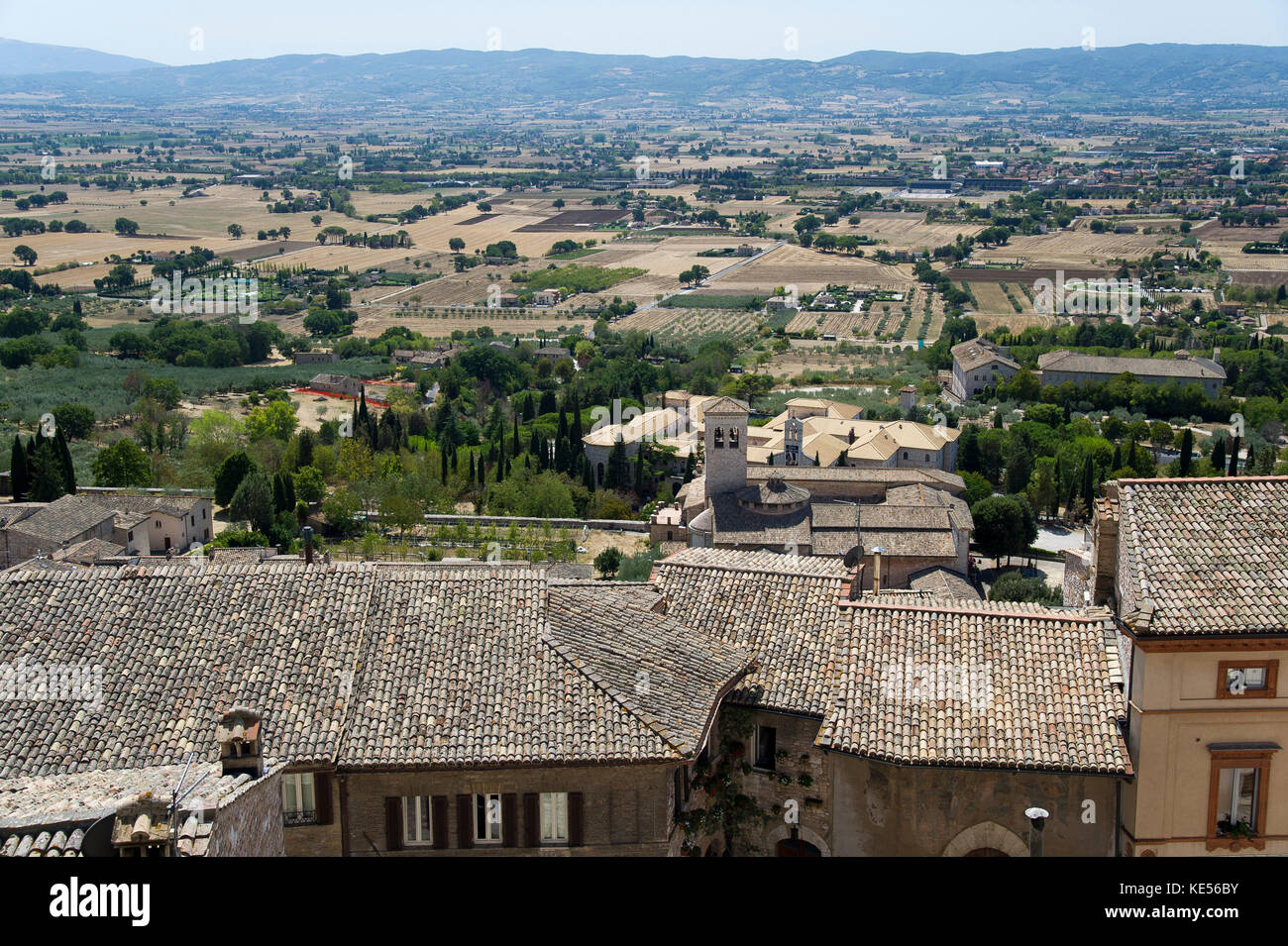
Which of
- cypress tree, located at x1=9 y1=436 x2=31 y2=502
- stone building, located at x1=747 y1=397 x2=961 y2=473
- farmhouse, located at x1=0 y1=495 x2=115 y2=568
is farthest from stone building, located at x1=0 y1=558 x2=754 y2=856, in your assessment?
stone building, located at x1=747 y1=397 x2=961 y2=473

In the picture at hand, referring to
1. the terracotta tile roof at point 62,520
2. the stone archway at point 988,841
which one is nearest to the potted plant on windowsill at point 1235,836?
the stone archway at point 988,841

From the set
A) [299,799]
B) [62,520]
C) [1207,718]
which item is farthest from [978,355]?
[299,799]

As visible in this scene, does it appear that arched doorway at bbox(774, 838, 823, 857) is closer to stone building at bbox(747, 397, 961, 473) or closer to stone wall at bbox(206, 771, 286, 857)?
stone wall at bbox(206, 771, 286, 857)

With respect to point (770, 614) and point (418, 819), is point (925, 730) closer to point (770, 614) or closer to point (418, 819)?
point (770, 614)

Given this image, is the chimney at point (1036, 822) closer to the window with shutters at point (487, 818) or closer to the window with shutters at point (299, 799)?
the window with shutters at point (487, 818)

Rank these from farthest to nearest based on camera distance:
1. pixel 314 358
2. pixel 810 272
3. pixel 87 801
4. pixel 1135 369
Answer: pixel 810 272, pixel 314 358, pixel 1135 369, pixel 87 801

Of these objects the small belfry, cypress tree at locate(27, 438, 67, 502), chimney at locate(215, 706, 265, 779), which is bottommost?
cypress tree at locate(27, 438, 67, 502)
